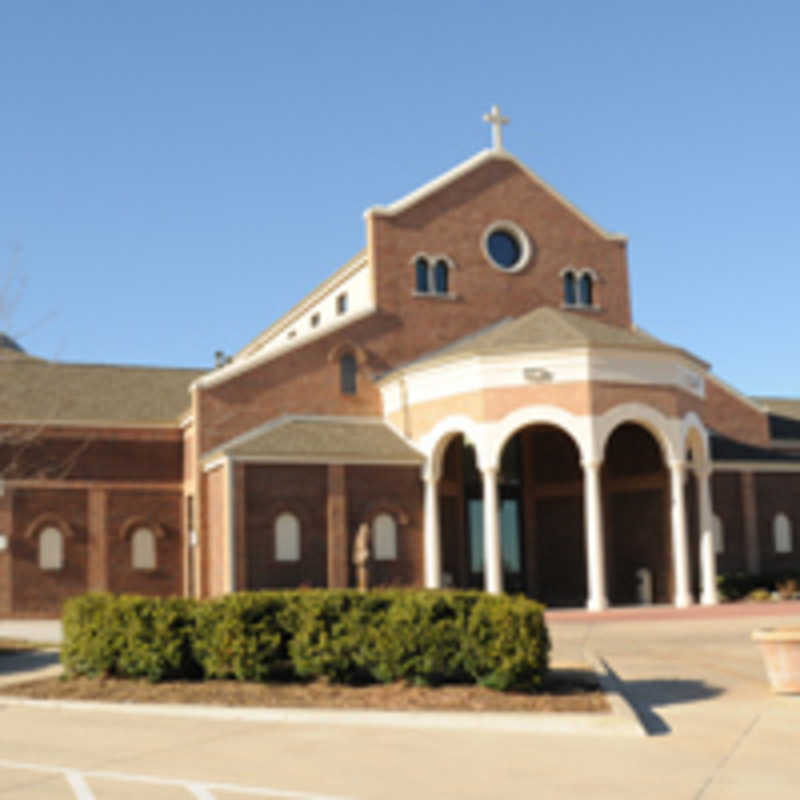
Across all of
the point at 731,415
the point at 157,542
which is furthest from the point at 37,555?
the point at 731,415

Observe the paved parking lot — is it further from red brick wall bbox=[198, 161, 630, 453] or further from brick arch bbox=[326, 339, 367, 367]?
brick arch bbox=[326, 339, 367, 367]

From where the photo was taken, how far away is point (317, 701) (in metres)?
14.3

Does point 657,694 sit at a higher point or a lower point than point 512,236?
lower

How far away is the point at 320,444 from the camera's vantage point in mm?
33781

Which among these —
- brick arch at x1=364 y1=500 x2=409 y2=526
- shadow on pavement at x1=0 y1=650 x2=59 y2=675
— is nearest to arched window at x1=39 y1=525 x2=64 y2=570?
brick arch at x1=364 y1=500 x2=409 y2=526

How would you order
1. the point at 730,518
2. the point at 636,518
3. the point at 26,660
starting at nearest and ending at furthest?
the point at 26,660 → the point at 636,518 → the point at 730,518

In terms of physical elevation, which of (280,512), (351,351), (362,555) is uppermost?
(351,351)

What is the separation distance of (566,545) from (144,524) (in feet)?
47.8

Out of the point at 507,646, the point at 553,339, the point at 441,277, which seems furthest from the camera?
the point at 441,277

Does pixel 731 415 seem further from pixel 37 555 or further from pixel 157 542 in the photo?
pixel 37 555

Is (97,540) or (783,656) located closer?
(783,656)

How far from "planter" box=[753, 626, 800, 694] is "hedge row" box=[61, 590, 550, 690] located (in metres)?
2.93

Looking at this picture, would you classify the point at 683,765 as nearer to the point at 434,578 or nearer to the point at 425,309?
the point at 434,578

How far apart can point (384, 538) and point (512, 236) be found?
12.8 metres
